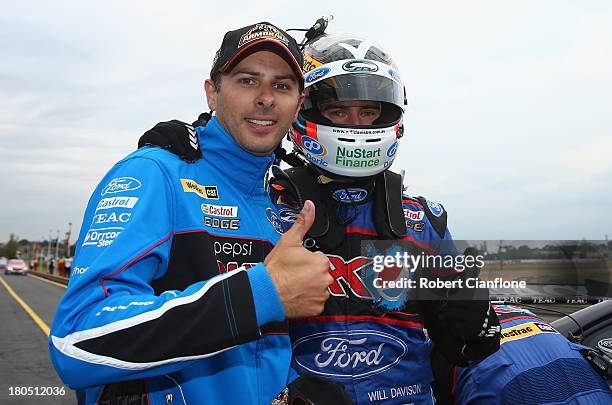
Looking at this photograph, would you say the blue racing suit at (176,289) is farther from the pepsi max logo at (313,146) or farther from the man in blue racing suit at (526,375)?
the man in blue racing suit at (526,375)

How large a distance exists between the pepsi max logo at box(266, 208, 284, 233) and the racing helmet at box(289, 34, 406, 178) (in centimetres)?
43

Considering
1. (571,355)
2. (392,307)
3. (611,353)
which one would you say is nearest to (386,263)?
(392,307)

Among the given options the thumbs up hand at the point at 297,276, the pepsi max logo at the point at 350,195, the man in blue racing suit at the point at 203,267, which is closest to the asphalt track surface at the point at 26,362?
the pepsi max logo at the point at 350,195

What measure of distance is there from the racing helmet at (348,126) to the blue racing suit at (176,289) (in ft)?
1.99

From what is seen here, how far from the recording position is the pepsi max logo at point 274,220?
2.11 metres

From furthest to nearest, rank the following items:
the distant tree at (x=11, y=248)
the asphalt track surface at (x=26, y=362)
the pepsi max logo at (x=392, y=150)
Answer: the distant tree at (x=11, y=248) < the asphalt track surface at (x=26, y=362) < the pepsi max logo at (x=392, y=150)

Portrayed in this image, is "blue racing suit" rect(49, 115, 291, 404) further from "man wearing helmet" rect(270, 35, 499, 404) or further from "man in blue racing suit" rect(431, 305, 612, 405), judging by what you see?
"man in blue racing suit" rect(431, 305, 612, 405)

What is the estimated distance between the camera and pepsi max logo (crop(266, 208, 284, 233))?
6.93ft

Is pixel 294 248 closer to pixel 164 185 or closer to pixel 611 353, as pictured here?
pixel 164 185

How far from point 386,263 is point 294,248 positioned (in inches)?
40.5

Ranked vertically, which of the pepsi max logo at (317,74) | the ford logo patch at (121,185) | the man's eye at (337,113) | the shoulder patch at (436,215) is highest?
the pepsi max logo at (317,74)

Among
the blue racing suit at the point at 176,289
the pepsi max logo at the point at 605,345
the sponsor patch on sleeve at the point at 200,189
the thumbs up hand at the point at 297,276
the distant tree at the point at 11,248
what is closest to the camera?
the blue racing suit at the point at 176,289
